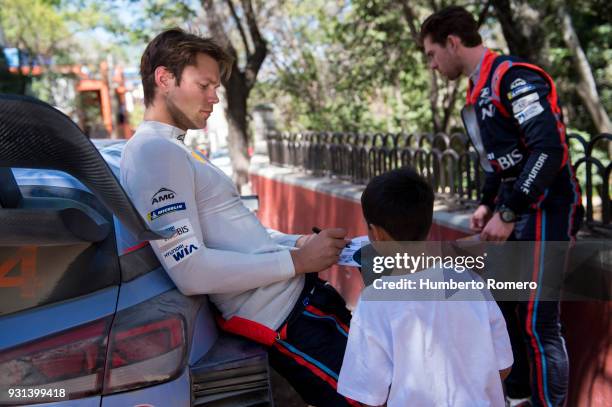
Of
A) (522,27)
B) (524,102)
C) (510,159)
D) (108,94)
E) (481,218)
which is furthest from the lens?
(108,94)

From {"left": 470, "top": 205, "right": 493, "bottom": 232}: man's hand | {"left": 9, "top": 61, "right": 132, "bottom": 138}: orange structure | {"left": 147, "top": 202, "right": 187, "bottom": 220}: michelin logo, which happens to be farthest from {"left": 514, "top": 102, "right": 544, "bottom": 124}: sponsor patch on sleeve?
{"left": 9, "top": 61, "right": 132, "bottom": 138}: orange structure

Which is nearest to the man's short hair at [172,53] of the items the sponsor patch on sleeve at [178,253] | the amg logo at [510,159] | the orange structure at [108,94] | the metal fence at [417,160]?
the sponsor patch on sleeve at [178,253]

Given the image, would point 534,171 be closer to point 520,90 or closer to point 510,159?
point 510,159

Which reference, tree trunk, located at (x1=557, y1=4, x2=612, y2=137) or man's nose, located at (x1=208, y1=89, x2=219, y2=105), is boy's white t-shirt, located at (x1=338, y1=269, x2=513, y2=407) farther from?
tree trunk, located at (x1=557, y1=4, x2=612, y2=137)

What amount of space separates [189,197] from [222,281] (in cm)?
30

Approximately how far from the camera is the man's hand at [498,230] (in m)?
2.76

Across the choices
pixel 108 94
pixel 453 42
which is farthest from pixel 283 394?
pixel 108 94

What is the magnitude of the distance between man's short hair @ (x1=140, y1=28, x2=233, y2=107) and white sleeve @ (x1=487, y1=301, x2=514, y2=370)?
1346mm

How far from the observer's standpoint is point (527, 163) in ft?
8.73

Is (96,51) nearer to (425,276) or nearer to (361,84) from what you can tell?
(361,84)

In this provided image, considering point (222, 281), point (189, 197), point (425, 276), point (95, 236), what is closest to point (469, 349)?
point (425, 276)

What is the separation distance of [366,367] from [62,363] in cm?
87

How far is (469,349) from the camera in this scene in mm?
1854

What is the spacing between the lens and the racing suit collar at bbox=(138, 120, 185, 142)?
2.27 m
